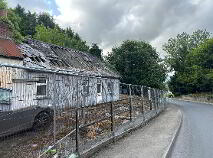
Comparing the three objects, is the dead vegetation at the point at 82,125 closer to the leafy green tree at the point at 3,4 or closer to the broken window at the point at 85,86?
the broken window at the point at 85,86

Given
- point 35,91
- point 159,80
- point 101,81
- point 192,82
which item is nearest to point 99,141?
point 101,81

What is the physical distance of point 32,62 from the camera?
20406 millimetres

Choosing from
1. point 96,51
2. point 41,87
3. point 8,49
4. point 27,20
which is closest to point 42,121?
point 41,87

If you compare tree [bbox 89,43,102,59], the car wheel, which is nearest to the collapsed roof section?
the car wheel

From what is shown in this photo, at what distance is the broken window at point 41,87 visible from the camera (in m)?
6.44

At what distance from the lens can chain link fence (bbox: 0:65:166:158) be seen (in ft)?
19.0

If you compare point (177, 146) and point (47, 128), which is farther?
point (177, 146)

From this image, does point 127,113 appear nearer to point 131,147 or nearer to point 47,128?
point 131,147

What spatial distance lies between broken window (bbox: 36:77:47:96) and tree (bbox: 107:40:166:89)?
36287 mm

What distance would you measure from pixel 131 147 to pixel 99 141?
111cm

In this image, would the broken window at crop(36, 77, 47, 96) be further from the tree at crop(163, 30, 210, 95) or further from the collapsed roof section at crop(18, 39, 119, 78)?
the tree at crop(163, 30, 210, 95)

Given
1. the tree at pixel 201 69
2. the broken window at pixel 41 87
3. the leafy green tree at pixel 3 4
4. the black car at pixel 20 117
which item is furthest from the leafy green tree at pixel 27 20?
the broken window at pixel 41 87

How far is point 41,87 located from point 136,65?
37699 millimetres

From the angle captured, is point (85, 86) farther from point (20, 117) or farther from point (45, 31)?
point (45, 31)
